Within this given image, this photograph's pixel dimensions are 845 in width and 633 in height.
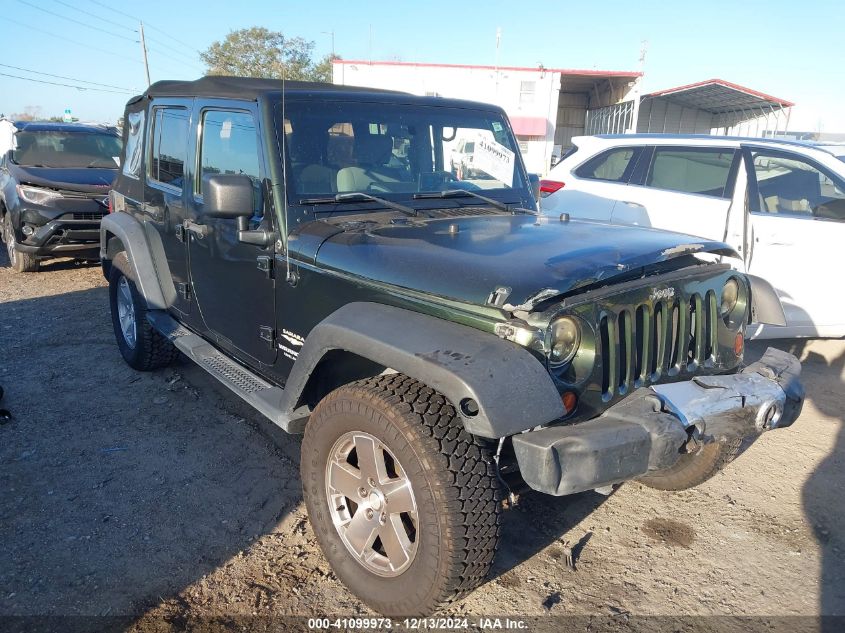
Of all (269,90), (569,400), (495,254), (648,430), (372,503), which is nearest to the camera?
(648,430)

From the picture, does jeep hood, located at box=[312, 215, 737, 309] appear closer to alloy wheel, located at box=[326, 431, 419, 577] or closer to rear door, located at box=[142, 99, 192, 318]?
alloy wheel, located at box=[326, 431, 419, 577]

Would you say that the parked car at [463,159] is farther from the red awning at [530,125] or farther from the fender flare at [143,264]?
the red awning at [530,125]

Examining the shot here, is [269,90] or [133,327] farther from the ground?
[269,90]

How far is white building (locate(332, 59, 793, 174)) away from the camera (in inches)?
955

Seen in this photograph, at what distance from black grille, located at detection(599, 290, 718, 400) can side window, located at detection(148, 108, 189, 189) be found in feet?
9.37

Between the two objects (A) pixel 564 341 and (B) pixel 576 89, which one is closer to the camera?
(A) pixel 564 341

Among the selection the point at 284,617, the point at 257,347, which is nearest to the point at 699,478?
the point at 284,617

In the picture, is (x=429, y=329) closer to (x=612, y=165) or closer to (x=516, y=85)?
(x=612, y=165)

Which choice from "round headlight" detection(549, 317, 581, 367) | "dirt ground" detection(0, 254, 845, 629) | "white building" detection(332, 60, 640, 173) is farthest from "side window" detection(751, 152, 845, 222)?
"white building" detection(332, 60, 640, 173)

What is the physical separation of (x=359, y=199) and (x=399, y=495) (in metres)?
1.54

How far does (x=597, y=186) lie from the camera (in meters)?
6.48

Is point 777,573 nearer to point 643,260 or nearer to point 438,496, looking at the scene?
point 643,260

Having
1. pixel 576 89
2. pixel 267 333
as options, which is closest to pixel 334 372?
pixel 267 333

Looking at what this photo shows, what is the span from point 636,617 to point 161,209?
368cm
